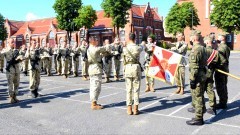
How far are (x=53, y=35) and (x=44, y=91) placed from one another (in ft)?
216

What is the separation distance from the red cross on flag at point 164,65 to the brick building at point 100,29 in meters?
56.0

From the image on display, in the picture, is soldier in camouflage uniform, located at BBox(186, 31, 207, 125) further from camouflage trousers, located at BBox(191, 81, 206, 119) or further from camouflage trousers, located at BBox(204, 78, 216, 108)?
camouflage trousers, located at BBox(204, 78, 216, 108)

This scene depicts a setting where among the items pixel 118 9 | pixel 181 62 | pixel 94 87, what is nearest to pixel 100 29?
pixel 118 9

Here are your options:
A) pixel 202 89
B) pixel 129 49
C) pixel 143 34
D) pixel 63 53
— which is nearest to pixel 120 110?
pixel 129 49

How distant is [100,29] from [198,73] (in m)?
61.9

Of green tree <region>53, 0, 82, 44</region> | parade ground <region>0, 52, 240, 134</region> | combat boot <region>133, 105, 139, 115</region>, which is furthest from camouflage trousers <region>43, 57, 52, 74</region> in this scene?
green tree <region>53, 0, 82, 44</region>

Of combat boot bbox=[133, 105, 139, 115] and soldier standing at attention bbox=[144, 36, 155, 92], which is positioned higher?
soldier standing at attention bbox=[144, 36, 155, 92]

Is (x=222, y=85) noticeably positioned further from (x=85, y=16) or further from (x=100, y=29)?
(x=100, y=29)

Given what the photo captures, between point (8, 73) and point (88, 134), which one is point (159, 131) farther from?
point (8, 73)

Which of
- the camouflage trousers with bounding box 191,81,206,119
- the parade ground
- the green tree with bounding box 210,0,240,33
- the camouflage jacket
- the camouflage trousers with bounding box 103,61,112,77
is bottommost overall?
the parade ground

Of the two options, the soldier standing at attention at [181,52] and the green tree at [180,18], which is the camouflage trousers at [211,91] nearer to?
the soldier standing at attention at [181,52]

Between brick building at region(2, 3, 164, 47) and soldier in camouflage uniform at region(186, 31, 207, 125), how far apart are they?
5803 centimetres

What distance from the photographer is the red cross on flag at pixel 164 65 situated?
8.63m

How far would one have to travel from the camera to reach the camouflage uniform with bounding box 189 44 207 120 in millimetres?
6730
